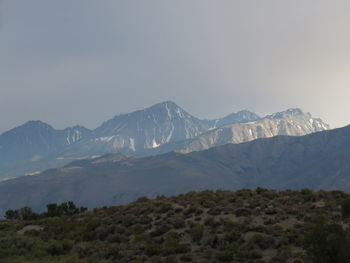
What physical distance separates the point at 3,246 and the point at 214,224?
618 inches

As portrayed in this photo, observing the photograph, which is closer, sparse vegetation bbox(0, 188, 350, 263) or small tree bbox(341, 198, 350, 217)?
sparse vegetation bbox(0, 188, 350, 263)

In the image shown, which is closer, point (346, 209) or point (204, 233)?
point (204, 233)

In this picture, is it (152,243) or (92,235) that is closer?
(152,243)

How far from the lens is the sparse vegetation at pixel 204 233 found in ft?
82.7

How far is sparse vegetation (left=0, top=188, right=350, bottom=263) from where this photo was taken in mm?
25219

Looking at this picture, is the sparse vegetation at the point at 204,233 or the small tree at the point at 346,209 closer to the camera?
the sparse vegetation at the point at 204,233

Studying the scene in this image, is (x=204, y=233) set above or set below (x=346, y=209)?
below

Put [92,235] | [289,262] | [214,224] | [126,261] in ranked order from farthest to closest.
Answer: [92,235] → [214,224] → [126,261] → [289,262]

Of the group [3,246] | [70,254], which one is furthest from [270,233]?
[3,246]

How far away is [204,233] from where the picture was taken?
30.9 metres

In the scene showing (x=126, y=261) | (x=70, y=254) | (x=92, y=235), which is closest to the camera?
(x=126, y=261)

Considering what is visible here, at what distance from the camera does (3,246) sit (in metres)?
32.3

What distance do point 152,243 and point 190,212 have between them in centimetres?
715

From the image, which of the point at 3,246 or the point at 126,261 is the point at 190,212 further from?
the point at 3,246
